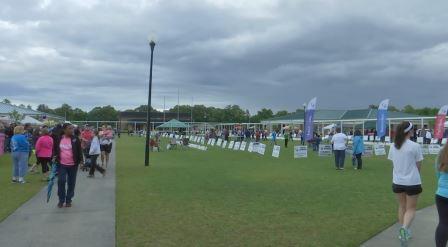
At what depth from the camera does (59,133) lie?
426 inches

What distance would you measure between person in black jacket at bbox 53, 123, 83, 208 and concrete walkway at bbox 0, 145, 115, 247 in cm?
30

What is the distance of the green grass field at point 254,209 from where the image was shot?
291 inches

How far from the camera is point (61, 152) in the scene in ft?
33.3

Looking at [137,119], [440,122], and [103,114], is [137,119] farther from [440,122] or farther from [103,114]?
[440,122]

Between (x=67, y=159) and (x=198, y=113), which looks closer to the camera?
(x=67, y=159)

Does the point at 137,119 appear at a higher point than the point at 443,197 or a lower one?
higher

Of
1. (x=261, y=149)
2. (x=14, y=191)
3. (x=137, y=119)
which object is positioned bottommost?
(x=14, y=191)

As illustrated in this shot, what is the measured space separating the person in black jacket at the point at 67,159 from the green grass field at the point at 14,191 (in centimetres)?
96

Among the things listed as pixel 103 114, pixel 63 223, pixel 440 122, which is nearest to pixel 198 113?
pixel 103 114

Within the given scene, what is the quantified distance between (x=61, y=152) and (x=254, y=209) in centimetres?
399

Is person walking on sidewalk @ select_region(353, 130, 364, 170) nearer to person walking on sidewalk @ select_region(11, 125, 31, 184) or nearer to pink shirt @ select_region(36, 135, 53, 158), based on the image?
pink shirt @ select_region(36, 135, 53, 158)

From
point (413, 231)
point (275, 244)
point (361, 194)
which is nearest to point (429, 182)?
point (361, 194)

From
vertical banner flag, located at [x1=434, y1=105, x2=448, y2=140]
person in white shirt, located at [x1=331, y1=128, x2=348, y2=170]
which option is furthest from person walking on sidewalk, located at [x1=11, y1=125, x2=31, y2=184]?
vertical banner flag, located at [x1=434, y1=105, x2=448, y2=140]

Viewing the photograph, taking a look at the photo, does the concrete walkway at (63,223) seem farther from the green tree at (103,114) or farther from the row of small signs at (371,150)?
the green tree at (103,114)
